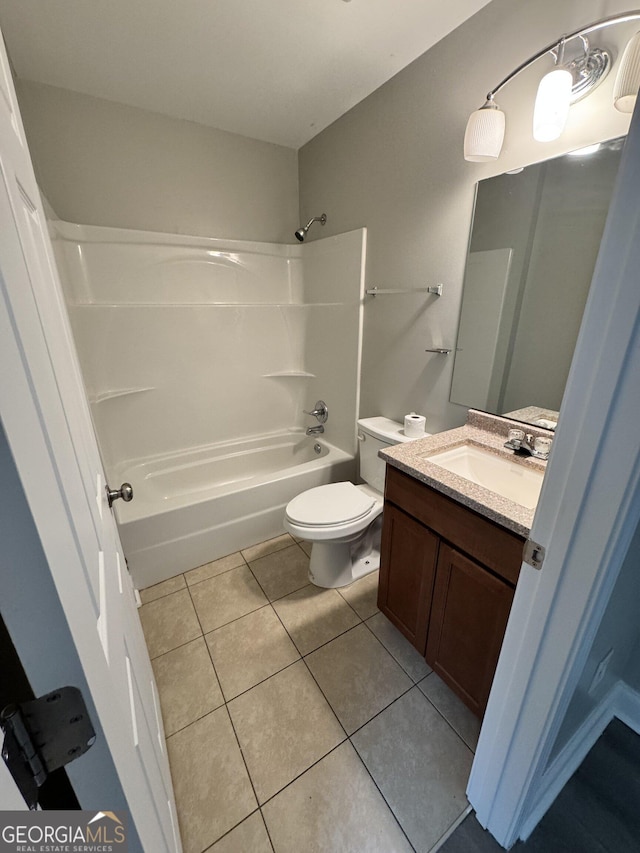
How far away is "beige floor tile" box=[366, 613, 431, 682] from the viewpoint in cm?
139

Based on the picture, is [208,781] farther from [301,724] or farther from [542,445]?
[542,445]

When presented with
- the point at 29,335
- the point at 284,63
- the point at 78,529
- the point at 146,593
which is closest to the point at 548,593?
the point at 78,529

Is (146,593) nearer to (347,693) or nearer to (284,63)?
(347,693)

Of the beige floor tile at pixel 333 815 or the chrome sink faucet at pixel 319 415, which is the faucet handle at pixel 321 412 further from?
the beige floor tile at pixel 333 815

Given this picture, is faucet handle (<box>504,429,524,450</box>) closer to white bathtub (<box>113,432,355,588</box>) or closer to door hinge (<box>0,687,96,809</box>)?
white bathtub (<box>113,432,355,588</box>)

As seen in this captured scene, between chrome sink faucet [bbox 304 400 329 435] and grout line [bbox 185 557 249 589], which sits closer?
grout line [bbox 185 557 249 589]

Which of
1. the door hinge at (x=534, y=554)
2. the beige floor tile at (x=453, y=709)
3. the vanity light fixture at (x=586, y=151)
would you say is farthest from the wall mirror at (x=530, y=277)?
the beige floor tile at (x=453, y=709)

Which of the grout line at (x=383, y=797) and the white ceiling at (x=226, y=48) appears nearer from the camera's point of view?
the grout line at (x=383, y=797)

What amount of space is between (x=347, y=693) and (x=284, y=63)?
2732 millimetres

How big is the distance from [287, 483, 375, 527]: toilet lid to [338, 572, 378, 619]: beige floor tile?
17.2 inches

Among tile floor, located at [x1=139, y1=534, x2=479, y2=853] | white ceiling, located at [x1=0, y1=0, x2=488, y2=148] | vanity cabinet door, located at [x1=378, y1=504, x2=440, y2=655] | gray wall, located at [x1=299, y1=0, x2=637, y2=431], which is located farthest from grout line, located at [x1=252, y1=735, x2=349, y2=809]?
white ceiling, located at [x1=0, y1=0, x2=488, y2=148]

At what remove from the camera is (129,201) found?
202 cm

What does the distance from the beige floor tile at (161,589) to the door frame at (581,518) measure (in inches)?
60.9

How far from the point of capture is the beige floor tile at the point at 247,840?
3.07 feet
